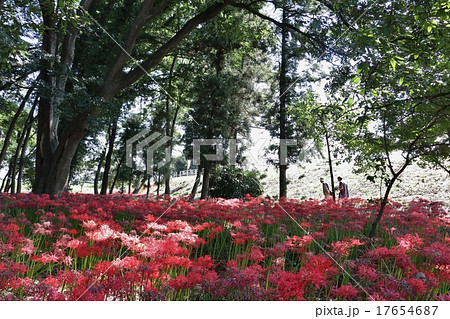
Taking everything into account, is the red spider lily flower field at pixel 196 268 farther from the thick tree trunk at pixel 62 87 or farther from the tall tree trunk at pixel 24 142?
the tall tree trunk at pixel 24 142

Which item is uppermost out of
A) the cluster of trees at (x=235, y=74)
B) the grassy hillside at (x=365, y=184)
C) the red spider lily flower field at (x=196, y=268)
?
the cluster of trees at (x=235, y=74)

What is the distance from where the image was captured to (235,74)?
14617mm

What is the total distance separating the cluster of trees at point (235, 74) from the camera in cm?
498

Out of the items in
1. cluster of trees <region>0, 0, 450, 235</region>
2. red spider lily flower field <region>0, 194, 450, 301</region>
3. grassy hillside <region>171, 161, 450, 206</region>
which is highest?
cluster of trees <region>0, 0, 450, 235</region>

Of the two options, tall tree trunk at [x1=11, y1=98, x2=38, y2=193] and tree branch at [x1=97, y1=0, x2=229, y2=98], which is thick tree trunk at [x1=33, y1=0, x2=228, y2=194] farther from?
tall tree trunk at [x1=11, y1=98, x2=38, y2=193]

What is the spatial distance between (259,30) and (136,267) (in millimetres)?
10412

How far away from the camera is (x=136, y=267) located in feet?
8.09

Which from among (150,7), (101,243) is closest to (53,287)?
(101,243)

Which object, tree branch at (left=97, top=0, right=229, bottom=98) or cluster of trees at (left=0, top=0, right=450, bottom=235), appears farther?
tree branch at (left=97, top=0, right=229, bottom=98)

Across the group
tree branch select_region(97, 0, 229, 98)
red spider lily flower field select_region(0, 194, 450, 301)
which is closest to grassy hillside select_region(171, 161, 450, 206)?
tree branch select_region(97, 0, 229, 98)

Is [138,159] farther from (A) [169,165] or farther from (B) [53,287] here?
(B) [53,287]

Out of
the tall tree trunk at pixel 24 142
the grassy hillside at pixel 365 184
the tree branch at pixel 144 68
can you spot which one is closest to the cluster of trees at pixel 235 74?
the tree branch at pixel 144 68

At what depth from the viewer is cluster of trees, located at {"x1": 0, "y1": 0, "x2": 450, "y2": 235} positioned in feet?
16.3

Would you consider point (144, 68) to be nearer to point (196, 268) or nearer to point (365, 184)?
point (196, 268)
